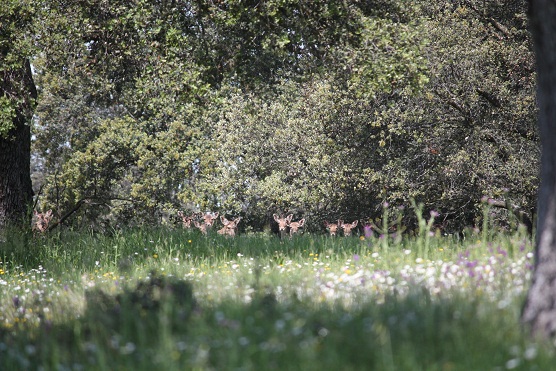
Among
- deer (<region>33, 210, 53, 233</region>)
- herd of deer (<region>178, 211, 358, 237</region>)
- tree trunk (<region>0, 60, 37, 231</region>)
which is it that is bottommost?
herd of deer (<region>178, 211, 358, 237</region>)

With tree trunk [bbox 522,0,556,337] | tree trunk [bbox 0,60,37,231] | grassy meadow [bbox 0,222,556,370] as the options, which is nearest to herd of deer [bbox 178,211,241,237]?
tree trunk [bbox 0,60,37,231]

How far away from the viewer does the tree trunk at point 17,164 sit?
13057 millimetres

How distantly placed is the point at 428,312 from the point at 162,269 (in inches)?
208

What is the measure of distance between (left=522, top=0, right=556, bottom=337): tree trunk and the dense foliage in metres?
1.99

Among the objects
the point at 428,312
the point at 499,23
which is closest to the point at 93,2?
the point at 428,312

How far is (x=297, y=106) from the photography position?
24.8 m

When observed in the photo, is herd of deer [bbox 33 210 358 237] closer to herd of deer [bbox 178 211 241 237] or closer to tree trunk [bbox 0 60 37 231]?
herd of deer [bbox 178 211 241 237]

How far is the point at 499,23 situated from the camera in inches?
762

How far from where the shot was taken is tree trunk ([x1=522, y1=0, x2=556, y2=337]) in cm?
399

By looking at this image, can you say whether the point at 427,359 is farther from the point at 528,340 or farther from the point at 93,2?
the point at 93,2

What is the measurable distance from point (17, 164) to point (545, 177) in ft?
39.0

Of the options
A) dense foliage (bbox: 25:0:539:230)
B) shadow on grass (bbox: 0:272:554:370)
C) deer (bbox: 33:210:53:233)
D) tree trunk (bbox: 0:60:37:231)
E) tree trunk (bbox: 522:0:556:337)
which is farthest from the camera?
tree trunk (bbox: 0:60:37:231)

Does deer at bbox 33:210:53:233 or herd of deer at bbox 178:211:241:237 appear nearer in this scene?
deer at bbox 33:210:53:233

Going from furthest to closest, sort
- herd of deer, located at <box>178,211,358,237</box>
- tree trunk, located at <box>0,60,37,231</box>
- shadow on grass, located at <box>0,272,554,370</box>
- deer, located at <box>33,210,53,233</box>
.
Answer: herd of deer, located at <box>178,211,358,237</box> → tree trunk, located at <box>0,60,37,231</box> → deer, located at <box>33,210,53,233</box> → shadow on grass, located at <box>0,272,554,370</box>
